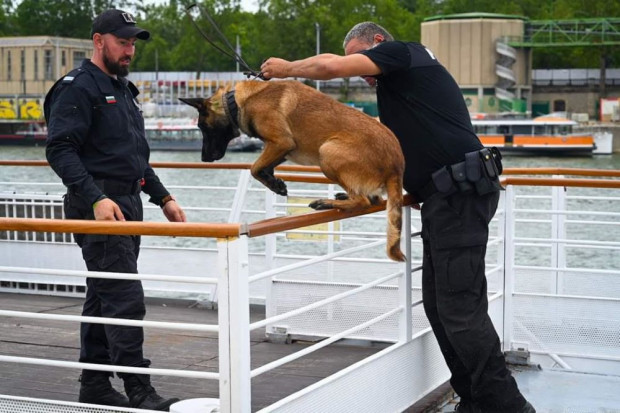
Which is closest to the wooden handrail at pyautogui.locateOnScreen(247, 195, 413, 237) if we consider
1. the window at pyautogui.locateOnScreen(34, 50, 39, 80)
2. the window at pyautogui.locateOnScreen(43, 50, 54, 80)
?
the window at pyautogui.locateOnScreen(43, 50, 54, 80)

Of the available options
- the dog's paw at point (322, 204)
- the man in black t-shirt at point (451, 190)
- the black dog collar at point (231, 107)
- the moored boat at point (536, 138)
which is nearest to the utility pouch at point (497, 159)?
the man in black t-shirt at point (451, 190)

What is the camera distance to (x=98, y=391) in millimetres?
4262

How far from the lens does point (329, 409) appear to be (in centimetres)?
381

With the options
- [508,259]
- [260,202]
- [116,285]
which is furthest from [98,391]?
[260,202]

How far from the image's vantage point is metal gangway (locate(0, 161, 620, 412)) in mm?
3211

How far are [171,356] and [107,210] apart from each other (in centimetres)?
184

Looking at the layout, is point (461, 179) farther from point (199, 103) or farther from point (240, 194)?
point (240, 194)

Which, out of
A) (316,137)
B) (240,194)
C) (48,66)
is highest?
(48,66)

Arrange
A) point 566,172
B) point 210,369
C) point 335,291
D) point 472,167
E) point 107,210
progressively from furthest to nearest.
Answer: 1. point 566,172
2. point 335,291
3. point 210,369
4. point 472,167
5. point 107,210

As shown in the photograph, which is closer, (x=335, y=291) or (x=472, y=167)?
(x=472, y=167)

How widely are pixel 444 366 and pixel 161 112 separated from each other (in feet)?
263

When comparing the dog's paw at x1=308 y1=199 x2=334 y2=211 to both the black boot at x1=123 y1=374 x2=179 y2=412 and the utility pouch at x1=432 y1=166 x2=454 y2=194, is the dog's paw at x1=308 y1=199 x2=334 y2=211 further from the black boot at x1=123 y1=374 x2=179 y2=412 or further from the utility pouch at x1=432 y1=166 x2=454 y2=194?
the black boot at x1=123 y1=374 x2=179 y2=412

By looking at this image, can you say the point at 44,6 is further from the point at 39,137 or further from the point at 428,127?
the point at 428,127

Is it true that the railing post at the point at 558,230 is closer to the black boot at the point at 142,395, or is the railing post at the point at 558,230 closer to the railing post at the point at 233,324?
the black boot at the point at 142,395
